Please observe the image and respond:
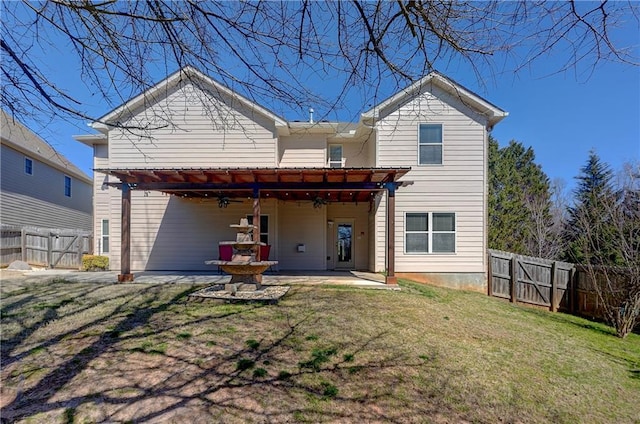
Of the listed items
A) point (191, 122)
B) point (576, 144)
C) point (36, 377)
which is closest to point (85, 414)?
point (36, 377)

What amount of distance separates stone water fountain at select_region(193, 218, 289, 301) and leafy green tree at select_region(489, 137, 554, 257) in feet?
58.0

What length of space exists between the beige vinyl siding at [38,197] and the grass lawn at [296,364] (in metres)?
10.6

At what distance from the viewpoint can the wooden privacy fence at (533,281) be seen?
34.5 feet

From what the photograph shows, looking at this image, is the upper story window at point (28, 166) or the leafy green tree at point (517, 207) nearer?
the upper story window at point (28, 166)

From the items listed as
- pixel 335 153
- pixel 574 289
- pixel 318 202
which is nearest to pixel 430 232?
pixel 318 202

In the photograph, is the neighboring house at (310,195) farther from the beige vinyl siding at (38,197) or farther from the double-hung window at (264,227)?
the beige vinyl siding at (38,197)

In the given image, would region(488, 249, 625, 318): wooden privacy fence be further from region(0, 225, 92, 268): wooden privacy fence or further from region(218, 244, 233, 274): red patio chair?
region(0, 225, 92, 268): wooden privacy fence

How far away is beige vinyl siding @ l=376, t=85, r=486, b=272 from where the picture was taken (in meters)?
11.0

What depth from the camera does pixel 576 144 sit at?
24188 mm

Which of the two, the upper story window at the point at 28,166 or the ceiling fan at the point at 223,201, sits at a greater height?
the upper story window at the point at 28,166

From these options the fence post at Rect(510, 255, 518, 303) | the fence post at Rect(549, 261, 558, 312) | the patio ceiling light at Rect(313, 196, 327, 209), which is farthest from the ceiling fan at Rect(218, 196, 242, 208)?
the fence post at Rect(549, 261, 558, 312)

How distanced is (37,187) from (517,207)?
94.1 ft

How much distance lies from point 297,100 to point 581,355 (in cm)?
684

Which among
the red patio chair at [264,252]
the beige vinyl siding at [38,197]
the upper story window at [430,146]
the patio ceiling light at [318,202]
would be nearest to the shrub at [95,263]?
the red patio chair at [264,252]
